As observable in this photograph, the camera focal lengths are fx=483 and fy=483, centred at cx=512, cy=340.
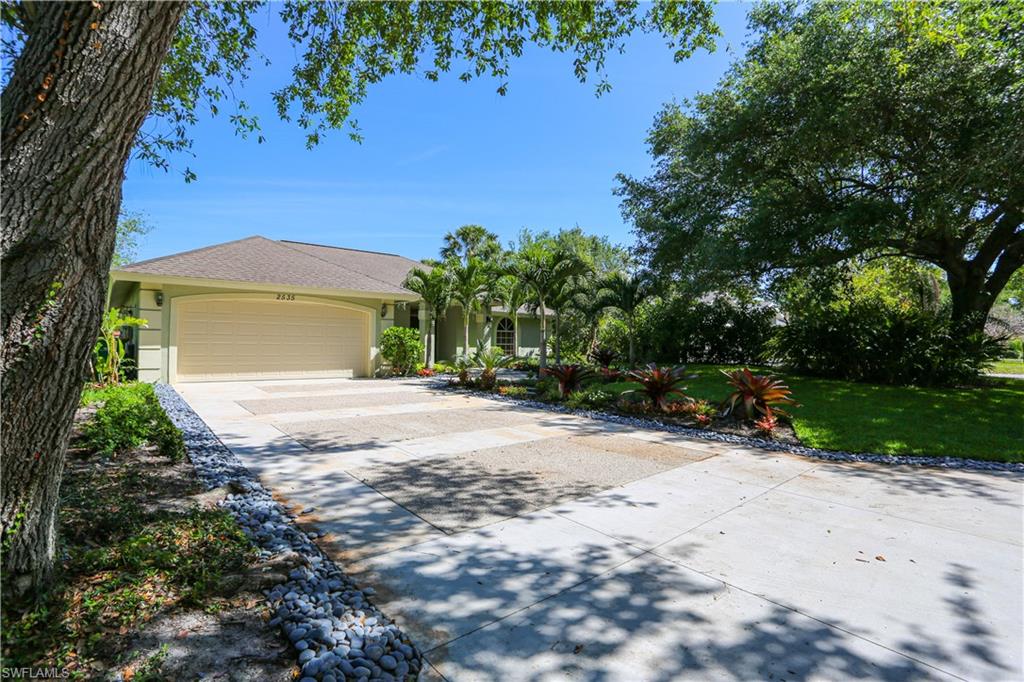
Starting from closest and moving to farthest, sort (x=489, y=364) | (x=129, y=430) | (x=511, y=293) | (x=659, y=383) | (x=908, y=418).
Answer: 1. (x=129, y=430)
2. (x=908, y=418)
3. (x=659, y=383)
4. (x=489, y=364)
5. (x=511, y=293)

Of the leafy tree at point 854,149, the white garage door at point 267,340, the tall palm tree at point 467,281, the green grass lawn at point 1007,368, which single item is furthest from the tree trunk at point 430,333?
the green grass lawn at point 1007,368

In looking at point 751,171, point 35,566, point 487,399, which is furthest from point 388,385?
point 35,566

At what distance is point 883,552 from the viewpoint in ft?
10.5

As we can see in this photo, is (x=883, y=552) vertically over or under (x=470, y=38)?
under

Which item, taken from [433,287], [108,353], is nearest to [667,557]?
[108,353]

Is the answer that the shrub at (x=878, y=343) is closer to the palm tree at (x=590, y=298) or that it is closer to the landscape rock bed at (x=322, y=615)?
→ the palm tree at (x=590, y=298)

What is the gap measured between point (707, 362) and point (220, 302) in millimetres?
15634

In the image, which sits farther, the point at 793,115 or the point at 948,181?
the point at 793,115

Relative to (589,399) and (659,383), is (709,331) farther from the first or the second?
(659,383)

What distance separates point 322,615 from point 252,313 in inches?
518

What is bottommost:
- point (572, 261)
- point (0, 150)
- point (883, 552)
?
point (883, 552)

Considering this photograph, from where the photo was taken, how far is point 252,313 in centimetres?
1364

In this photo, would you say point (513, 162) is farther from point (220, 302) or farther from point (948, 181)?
point (948, 181)

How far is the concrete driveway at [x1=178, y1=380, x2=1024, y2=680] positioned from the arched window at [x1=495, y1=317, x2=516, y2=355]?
15.2 meters
